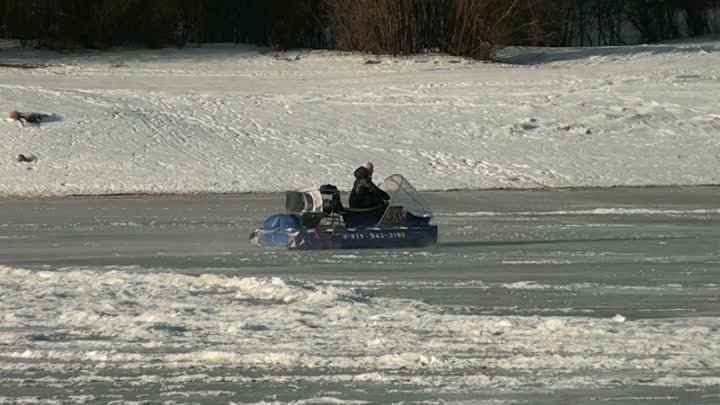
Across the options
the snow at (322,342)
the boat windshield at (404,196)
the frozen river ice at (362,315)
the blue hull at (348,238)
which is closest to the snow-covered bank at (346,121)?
the frozen river ice at (362,315)

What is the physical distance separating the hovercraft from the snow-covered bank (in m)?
5.89

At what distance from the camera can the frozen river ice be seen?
26.9ft

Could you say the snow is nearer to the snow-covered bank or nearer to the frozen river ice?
the frozen river ice

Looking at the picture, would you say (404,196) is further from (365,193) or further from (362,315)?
(362,315)

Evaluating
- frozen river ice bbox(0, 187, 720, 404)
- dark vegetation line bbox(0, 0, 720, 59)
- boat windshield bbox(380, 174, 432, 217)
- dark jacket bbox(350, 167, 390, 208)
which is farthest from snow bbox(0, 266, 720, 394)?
dark vegetation line bbox(0, 0, 720, 59)

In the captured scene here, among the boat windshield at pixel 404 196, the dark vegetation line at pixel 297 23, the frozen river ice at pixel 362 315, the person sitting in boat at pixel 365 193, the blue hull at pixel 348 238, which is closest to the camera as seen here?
the frozen river ice at pixel 362 315

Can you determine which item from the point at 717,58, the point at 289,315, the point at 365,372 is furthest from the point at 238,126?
the point at 365,372

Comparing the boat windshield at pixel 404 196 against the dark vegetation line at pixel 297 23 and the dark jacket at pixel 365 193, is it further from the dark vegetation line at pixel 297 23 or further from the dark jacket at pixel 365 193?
the dark vegetation line at pixel 297 23

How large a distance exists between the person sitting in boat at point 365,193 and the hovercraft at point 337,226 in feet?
0.25

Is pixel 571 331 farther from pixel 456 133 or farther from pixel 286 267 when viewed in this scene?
pixel 456 133

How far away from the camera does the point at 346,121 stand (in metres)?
24.4

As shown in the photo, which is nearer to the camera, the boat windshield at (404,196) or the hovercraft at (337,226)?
the hovercraft at (337,226)

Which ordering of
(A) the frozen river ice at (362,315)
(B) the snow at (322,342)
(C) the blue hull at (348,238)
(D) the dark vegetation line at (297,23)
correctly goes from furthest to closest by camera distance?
(D) the dark vegetation line at (297,23) < (C) the blue hull at (348,238) < (B) the snow at (322,342) < (A) the frozen river ice at (362,315)

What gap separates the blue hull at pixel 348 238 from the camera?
14.3 m
